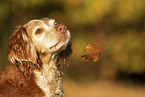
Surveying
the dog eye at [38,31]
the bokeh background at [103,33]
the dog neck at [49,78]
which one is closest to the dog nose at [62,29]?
the dog eye at [38,31]

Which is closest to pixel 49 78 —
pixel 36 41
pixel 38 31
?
pixel 36 41

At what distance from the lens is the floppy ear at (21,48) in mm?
5660

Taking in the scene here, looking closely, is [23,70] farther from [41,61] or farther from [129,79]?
[129,79]

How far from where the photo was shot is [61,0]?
12641 mm

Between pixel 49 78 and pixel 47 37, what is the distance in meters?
0.75

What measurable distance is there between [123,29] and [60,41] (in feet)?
24.2

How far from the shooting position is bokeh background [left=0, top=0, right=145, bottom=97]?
467 inches

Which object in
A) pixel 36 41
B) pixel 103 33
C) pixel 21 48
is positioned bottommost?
pixel 103 33

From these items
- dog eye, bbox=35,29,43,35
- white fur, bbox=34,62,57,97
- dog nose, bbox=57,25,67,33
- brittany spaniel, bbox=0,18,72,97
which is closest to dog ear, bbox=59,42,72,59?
brittany spaniel, bbox=0,18,72,97

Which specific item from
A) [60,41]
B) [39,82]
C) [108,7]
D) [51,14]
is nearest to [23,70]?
[39,82]

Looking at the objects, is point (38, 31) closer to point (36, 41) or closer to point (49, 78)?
point (36, 41)

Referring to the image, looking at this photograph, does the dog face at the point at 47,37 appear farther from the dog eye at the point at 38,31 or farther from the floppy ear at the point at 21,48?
the floppy ear at the point at 21,48

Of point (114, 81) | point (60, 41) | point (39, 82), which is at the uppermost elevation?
point (60, 41)

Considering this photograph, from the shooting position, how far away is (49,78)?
19.8 ft
